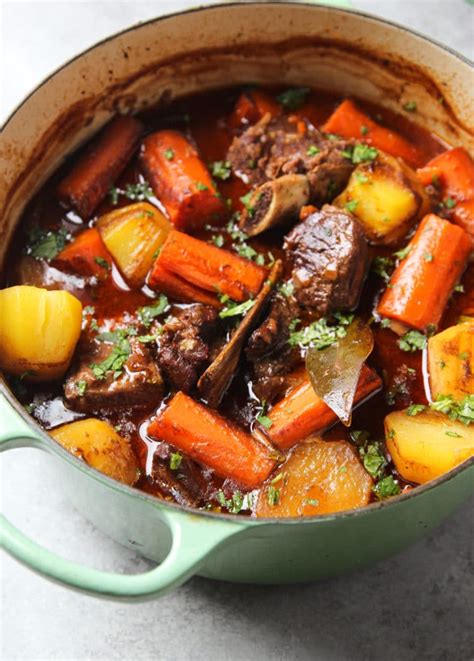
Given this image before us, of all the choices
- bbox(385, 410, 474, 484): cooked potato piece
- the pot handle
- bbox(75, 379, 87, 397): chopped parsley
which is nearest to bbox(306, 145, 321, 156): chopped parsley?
bbox(385, 410, 474, 484): cooked potato piece

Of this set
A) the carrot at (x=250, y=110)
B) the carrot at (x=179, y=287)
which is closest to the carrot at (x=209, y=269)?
the carrot at (x=179, y=287)

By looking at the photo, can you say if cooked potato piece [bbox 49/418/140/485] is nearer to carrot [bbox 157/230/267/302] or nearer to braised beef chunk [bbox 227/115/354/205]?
carrot [bbox 157/230/267/302]

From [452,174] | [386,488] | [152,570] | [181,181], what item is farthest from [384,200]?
[152,570]

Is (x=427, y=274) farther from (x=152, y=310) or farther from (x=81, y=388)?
(x=81, y=388)

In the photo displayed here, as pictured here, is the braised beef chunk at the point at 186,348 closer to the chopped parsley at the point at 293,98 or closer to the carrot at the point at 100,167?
the carrot at the point at 100,167

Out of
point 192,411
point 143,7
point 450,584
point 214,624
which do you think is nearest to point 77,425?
point 192,411

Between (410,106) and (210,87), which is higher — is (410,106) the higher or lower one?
the lower one

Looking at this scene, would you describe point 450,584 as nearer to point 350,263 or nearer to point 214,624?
point 214,624
